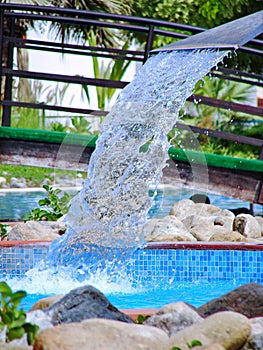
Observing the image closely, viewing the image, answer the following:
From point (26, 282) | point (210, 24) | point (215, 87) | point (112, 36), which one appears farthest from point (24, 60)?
point (26, 282)

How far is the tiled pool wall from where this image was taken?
4902 mm

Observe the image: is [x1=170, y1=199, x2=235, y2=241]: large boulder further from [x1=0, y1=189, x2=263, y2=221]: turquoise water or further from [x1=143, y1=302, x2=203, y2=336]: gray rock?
[x1=143, y1=302, x2=203, y2=336]: gray rock

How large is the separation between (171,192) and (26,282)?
24.0ft

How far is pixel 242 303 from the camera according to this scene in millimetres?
3125

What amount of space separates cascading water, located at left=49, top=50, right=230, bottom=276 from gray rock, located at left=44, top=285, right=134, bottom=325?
1855 mm

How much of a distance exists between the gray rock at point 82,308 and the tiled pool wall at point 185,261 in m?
A: 1.93

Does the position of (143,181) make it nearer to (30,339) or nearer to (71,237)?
(71,237)

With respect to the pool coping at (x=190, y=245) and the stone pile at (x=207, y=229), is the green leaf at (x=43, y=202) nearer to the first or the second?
the stone pile at (x=207, y=229)

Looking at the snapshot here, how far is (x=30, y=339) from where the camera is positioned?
2.52 meters

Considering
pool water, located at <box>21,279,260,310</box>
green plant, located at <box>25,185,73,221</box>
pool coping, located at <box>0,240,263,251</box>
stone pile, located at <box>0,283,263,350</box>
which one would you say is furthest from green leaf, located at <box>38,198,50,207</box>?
stone pile, located at <box>0,283,263,350</box>

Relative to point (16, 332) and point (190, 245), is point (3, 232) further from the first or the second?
point (16, 332)

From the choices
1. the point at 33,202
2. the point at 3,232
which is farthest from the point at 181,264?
the point at 33,202

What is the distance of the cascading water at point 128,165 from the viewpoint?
5.02 m

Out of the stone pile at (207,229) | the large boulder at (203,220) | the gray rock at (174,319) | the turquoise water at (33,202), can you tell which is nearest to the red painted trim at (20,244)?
the stone pile at (207,229)
